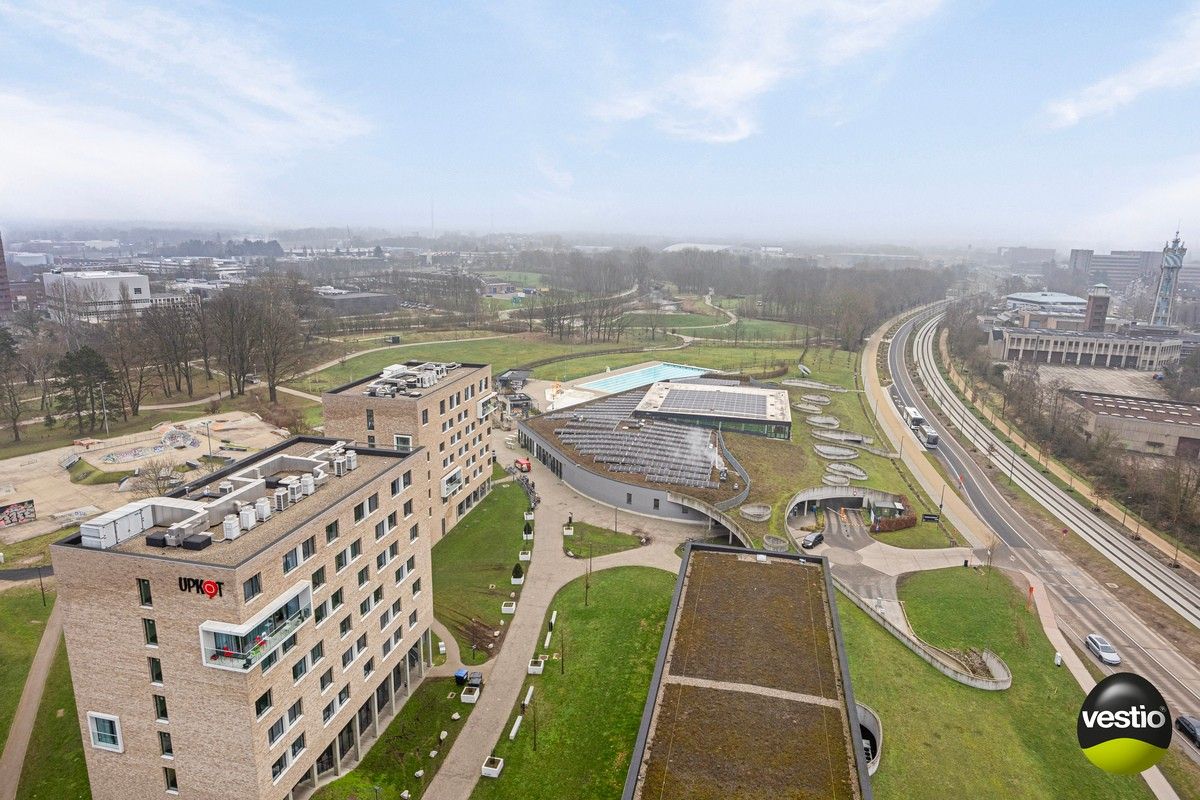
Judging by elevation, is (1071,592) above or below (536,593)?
below

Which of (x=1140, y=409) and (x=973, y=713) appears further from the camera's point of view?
(x=1140, y=409)

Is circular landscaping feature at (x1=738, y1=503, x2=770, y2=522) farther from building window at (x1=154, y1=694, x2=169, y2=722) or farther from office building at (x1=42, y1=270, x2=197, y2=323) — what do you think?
office building at (x1=42, y1=270, x2=197, y2=323)

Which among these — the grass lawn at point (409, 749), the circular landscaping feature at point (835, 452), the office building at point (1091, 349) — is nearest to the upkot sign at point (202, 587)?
the grass lawn at point (409, 749)

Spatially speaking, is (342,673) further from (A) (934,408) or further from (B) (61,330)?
(B) (61,330)

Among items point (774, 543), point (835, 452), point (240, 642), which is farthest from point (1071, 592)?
point (240, 642)

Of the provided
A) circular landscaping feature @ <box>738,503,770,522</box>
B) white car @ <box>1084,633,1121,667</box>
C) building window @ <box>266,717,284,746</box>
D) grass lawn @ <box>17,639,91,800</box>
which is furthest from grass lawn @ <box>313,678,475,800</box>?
white car @ <box>1084,633,1121,667</box>

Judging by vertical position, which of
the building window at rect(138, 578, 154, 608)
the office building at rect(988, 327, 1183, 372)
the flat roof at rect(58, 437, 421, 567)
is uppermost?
the flat roof at rect(58, 437, 421, 567)

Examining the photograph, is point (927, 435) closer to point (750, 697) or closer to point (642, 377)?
point (642, 377)

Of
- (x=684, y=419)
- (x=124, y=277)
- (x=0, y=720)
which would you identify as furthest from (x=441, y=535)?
(x=124, y=277)
